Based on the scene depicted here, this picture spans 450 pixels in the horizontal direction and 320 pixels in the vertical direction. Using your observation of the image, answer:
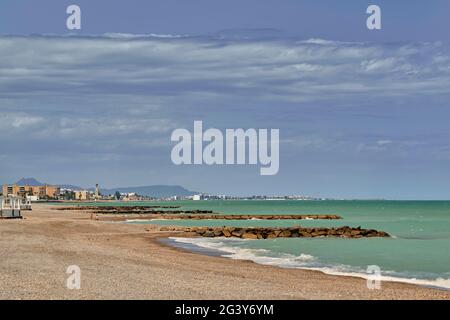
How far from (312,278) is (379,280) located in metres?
2.63

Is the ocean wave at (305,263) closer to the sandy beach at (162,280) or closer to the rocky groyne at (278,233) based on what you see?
the sandy beach at (162,280)

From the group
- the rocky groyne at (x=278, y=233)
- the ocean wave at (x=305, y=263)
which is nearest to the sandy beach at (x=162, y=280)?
the ocean wave at (x=305, y=263)

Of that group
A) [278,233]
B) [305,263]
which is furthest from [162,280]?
[278,233]

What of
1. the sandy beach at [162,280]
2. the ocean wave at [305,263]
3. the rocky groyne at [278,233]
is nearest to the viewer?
the sandy beach at [162,280]

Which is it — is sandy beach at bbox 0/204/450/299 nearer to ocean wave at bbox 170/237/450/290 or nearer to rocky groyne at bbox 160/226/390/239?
ocean wave at bbox 170/237/450/290

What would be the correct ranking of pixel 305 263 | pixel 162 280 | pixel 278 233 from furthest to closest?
pixel 278 233
pixel 305 263
pixel 162 280

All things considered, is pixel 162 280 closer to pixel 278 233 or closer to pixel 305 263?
pixel 305 263

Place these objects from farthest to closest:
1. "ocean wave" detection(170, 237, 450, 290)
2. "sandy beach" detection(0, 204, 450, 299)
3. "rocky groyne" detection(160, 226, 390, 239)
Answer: "rocky groyne" detection(160, 226, 390, 239), "ocean wave" detection(170, 237, 450, 290), "sandy beach" detection(0, 204, 450, 299)

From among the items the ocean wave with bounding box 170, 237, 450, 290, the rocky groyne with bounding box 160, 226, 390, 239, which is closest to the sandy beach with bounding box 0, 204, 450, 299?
the ocean wave with bounding box 170, 237, 450, 290

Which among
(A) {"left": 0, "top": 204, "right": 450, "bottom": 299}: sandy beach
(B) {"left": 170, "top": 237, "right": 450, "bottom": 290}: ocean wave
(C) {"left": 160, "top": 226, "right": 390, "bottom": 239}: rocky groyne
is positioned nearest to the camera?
(A) {"left": 0, "top": 204, "right": 450, "bottom": 299}: sandy beach

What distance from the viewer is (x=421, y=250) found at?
141 ft
